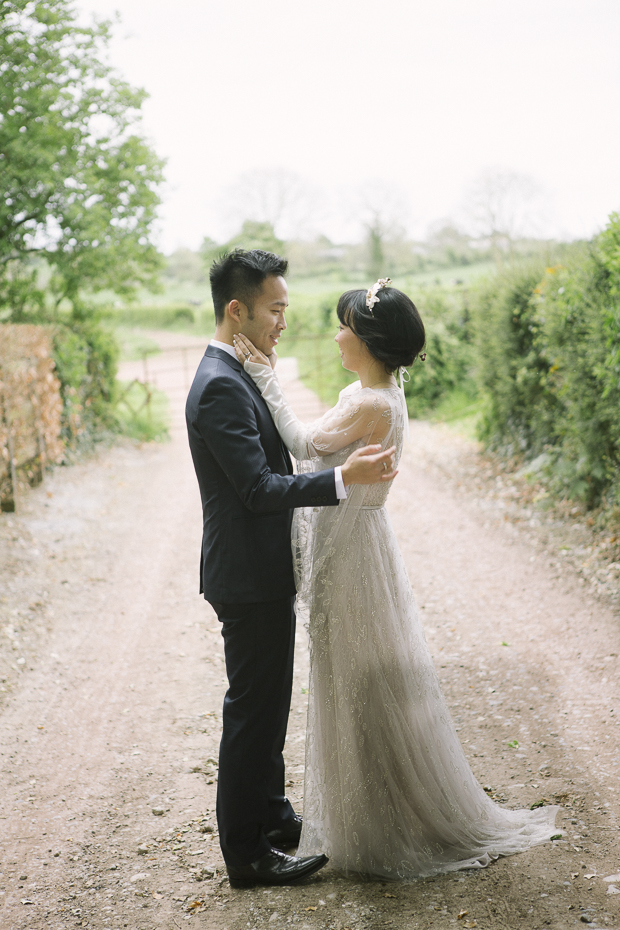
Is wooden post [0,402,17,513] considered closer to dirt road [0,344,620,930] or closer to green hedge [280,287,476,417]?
dirt road [0,344,620,930]

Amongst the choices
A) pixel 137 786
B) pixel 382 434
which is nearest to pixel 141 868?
pixel 137 786

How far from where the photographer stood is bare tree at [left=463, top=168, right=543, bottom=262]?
24250mm

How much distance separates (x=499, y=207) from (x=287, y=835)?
2543cm

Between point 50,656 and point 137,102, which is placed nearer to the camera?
point 50,656

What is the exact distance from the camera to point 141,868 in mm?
3195

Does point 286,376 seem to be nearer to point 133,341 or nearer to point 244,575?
point 133,341

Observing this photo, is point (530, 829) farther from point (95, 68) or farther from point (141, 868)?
point (95, 68)

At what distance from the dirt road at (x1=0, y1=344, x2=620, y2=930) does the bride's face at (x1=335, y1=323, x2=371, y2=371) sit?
203 centimetres

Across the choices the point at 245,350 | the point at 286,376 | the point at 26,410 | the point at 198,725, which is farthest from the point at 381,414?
the point at 286,376

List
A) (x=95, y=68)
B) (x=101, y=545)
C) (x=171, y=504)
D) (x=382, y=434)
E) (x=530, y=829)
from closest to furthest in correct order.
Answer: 1. (x=382, y=434)
2. (x=530, y=829)
3. (x=101, y=545)
4. (x=171, y=504)
5. (x=95, y=68)

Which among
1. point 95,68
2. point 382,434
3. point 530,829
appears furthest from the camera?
point 95,68

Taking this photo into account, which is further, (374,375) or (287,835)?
(287,835)

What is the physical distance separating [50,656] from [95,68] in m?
11.1

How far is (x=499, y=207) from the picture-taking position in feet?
83.7
